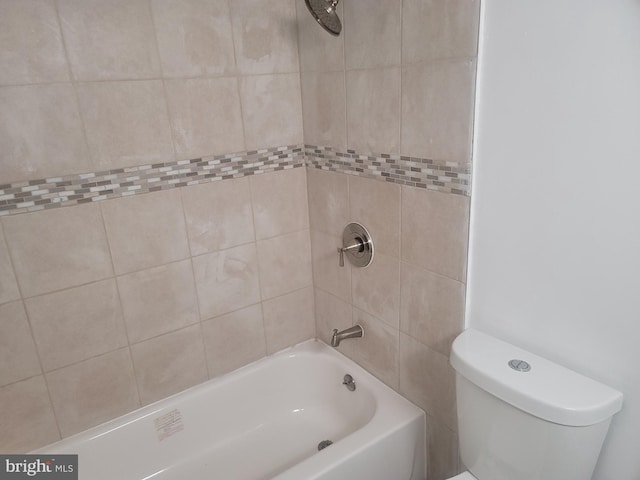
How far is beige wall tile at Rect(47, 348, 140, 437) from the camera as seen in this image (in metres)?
1.53

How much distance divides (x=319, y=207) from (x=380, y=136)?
475mm

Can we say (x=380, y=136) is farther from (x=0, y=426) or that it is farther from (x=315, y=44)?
(x=0, y=426)

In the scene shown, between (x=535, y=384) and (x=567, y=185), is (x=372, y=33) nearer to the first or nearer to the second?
(x=567, y=185)

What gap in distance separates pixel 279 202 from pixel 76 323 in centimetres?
84

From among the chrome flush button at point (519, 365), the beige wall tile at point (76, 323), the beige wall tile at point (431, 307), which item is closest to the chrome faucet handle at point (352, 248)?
the beige wall tile at point (431, 307)

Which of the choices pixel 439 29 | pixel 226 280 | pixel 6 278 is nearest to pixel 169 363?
pixel 226 280

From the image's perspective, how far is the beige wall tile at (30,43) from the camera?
123 cm

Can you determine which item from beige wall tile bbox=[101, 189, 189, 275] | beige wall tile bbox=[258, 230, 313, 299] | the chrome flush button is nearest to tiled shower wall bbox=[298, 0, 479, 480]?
beige wall tile bbox=[258, 230, 313, 299]

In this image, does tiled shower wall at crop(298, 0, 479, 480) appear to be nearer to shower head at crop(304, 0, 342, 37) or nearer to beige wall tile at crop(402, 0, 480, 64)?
beige wall tile at crop(402, 0, 480, 64)

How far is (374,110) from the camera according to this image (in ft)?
4.80

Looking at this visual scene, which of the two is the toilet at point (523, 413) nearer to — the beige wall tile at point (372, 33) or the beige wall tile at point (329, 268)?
the beige wall tile at point (329, 268)

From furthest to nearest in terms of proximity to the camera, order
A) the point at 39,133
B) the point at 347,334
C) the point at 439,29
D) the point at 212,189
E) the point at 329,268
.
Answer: the point at 329,268 < the point at 347,334 < the point at 212,189 < the point at 39,133 < the point at 439,29

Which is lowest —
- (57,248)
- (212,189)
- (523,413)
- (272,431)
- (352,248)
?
(272,431)

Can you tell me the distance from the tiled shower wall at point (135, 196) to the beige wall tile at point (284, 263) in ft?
0.04
